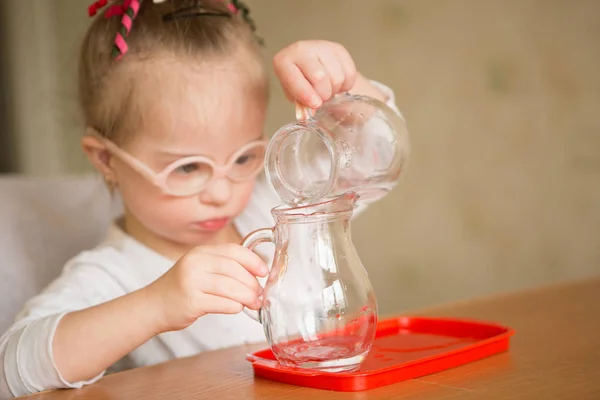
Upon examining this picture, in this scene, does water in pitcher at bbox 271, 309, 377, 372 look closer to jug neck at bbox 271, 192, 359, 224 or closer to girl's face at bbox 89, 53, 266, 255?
jug neck at bbox 271, 192, 359, 224

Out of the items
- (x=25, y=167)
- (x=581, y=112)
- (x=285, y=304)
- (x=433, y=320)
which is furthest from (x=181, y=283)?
(x=25, y=167)

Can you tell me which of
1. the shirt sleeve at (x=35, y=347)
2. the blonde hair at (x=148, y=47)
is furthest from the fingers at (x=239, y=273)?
the blonde hair at (x=148, y=47)

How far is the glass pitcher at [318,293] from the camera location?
559 millimetres

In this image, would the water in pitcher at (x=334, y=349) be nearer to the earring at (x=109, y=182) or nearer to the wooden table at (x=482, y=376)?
the wooden table at (x=482, y=376)

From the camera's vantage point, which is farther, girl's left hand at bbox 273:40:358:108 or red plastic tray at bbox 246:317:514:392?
girl's left hand at bbox 273:40:358:108

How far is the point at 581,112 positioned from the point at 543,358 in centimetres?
98

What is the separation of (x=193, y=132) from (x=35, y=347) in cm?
33

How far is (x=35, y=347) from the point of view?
0.74 meters

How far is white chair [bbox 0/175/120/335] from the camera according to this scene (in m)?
1.11

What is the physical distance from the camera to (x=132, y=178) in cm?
99

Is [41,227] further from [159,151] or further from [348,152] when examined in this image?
[348,152]

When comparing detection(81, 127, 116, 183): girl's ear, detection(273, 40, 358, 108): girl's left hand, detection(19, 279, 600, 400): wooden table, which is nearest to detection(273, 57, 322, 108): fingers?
detection(273, 40, 358, 108): girl's left hand

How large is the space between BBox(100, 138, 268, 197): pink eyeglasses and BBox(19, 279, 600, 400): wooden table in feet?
0.76

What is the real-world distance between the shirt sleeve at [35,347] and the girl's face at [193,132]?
167 mm
